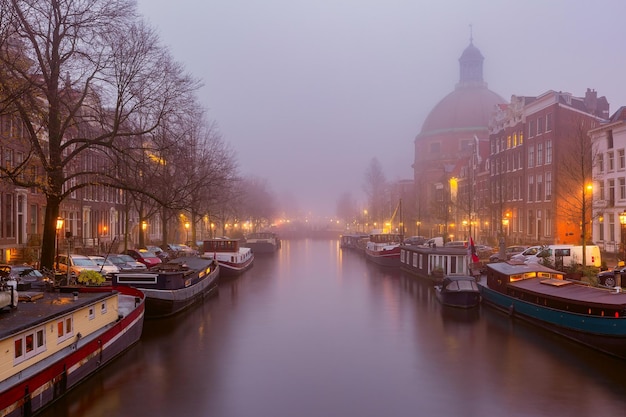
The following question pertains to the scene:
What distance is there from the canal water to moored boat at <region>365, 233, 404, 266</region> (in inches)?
1197

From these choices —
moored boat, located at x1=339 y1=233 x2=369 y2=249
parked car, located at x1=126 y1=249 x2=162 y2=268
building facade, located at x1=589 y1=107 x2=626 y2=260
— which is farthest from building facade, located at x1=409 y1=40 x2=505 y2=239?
parked car, located at x1=126 y1=249 x2=162 y2=268

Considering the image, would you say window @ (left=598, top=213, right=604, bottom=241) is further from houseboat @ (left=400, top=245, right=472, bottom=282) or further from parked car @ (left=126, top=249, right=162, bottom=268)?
parked car @ (left=126, top=249, right=162, bottom=268)

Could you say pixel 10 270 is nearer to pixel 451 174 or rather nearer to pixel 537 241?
pixel 537 241

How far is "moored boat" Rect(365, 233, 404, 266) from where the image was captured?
230 ft

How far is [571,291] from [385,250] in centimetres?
4342

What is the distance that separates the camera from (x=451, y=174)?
398 ft

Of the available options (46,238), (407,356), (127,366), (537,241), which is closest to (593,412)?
(407,356)

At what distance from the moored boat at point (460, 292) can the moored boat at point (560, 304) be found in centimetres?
96

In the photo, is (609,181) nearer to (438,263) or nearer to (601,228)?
(601,228)

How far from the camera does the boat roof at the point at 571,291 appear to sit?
80.2 feet

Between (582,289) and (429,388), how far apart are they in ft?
36.7

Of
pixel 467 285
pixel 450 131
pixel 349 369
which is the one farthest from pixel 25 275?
pixel 450 131

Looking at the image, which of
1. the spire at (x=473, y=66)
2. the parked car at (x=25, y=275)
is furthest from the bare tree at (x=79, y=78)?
the spire at (x=473, y=66)

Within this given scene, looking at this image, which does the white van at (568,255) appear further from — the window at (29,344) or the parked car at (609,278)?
the window at (29,344)
